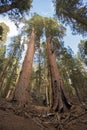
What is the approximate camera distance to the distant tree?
13414 mm

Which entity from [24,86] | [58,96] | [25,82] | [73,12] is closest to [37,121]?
[58,96]

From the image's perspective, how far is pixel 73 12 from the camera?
1373 centimetres

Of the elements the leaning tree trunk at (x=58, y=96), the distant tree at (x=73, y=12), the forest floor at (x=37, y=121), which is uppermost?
the distant tree at (x=73, y=12)

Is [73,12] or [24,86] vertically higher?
[73,12]

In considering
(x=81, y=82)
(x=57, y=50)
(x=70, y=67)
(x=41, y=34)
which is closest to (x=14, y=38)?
(x=41, y=34)

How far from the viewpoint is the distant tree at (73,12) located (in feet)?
44.0

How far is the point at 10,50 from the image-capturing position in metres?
24.4

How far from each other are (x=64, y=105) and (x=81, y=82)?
1262 cm

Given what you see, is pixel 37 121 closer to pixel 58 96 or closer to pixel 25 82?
pixel 58 96

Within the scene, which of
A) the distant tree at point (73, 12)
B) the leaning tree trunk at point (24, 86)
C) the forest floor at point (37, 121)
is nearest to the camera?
the forest floor at point (37, 121)

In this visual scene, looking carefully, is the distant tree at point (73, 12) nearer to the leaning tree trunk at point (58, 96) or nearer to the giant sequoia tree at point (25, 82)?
the giant sequoia tree at point (25, 82)

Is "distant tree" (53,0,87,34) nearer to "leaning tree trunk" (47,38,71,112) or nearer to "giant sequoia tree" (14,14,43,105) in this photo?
"giant sequoia tree" (14,14,43,105)

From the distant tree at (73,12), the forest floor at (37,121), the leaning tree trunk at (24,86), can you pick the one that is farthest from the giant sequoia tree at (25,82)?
the distant tree at (73,12)

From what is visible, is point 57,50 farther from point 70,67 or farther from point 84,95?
point 84,95
